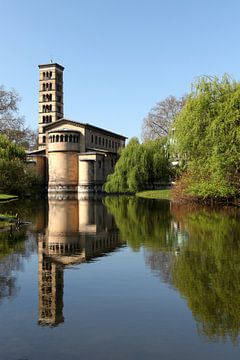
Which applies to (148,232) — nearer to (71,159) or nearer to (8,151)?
(8,151)

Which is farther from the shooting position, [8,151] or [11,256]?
[8,151]

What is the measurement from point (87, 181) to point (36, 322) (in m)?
63.1

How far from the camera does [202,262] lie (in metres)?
13.3

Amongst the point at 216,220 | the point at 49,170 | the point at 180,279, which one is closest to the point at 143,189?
the point at 49,170

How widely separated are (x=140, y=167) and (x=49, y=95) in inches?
1431

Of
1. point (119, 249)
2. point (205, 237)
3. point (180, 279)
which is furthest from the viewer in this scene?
point (205, 237)

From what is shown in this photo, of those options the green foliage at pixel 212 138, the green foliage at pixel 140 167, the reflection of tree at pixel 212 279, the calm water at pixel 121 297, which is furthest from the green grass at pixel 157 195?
the calm water at pixel 121 297

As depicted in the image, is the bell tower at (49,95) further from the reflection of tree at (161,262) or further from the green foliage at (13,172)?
the reflection of tree at (161,262)

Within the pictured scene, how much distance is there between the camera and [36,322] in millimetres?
8258

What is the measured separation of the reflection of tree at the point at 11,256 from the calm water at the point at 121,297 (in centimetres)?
4

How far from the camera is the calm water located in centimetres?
705

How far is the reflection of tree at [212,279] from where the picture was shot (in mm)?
8133

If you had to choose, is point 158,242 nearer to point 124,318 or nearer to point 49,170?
point 124,318

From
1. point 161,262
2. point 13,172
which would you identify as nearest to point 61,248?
point 161,262
